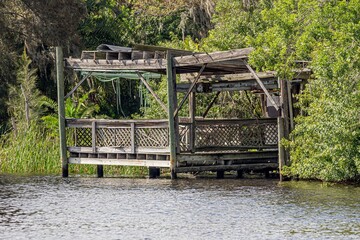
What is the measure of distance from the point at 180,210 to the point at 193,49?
48.6 feet

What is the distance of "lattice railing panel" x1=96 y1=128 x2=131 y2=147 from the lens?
31.1m

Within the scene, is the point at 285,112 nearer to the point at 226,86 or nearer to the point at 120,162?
the point at 226,86

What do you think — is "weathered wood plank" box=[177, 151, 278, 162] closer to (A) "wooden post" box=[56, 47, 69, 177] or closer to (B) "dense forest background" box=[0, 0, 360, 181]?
(B) "dense forest background" box=[0, 0, 360, 181]

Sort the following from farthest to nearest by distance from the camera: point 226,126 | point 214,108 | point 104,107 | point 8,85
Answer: point 104,107, point 8,85, point 214,108, point 226,126

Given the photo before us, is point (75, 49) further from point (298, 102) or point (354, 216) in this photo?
point (354, 216)

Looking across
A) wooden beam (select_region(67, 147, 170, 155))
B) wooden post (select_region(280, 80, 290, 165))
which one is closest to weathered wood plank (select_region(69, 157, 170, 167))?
wooden beam (select_region(67, 147, 170, 155))

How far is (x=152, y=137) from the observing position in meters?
30.7

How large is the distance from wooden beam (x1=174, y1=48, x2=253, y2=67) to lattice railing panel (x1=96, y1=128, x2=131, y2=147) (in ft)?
9.80

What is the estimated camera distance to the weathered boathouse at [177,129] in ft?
97.5

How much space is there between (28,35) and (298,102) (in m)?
16.0

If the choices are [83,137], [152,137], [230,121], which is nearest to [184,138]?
[152,137]

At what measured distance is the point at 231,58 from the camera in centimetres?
2802

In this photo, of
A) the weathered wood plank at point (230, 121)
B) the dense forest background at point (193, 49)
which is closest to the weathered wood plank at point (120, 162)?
the weathered wood plank at point (230, 121)

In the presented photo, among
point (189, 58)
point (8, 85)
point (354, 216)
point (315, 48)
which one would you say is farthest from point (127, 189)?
point (8, 85)
